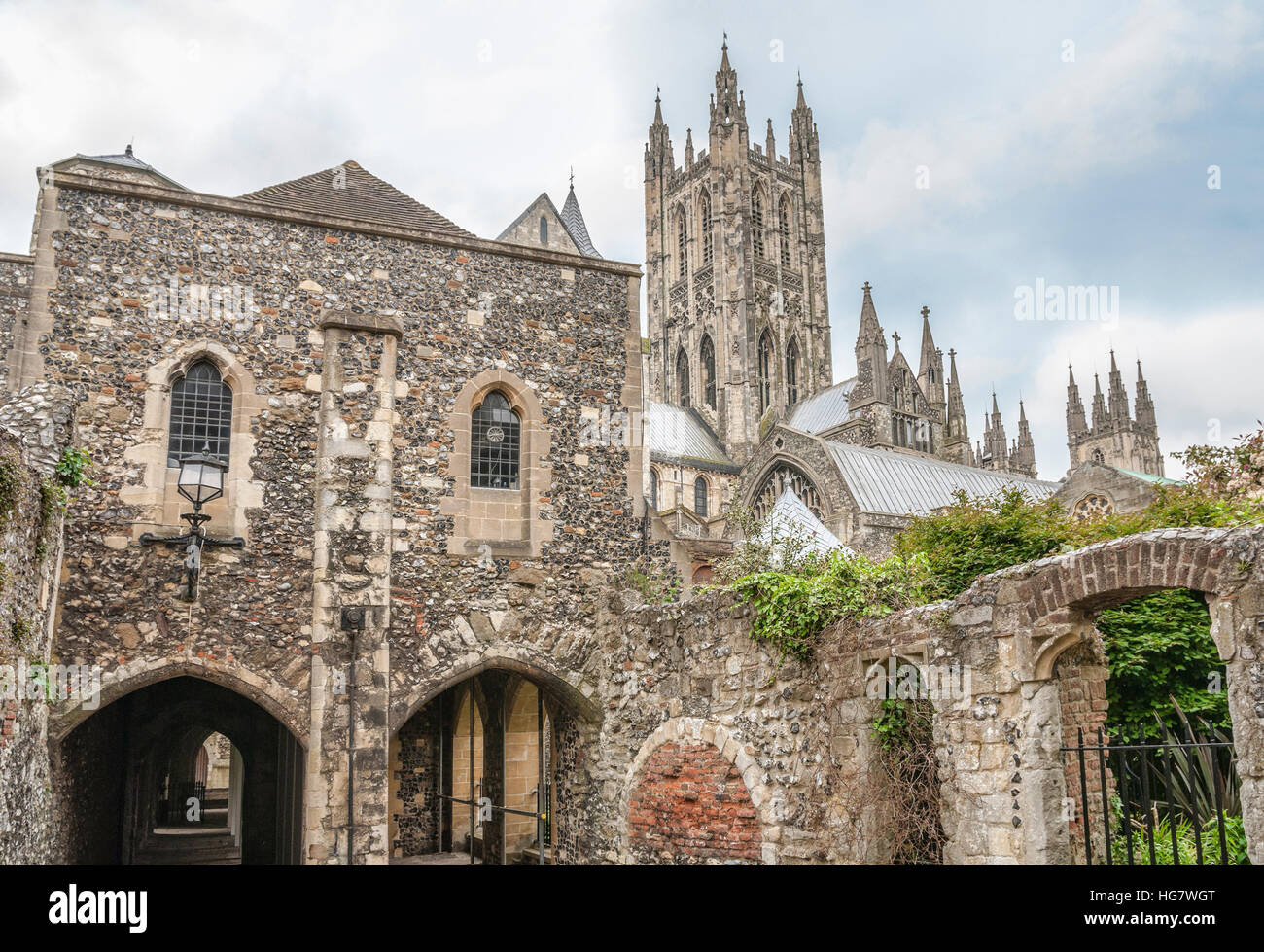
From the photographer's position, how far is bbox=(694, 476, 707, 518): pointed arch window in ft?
169

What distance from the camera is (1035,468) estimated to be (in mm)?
68188

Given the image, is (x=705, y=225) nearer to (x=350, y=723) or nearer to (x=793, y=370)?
(x=793, y=370)

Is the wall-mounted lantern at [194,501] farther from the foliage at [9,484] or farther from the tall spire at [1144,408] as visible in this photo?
the tall spire at [1144,408]

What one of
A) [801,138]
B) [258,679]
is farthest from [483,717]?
[801,138]

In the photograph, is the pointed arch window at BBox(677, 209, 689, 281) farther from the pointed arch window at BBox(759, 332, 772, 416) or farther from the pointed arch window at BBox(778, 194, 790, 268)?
the pointed arch window at BBox(759, 332, 772, 416)

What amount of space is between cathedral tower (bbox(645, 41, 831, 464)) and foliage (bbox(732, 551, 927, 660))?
48.4 m

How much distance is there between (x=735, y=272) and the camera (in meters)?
61.0

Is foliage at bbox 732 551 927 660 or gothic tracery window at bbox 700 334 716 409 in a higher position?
gothic tracery window at bbox 700 334 716 409

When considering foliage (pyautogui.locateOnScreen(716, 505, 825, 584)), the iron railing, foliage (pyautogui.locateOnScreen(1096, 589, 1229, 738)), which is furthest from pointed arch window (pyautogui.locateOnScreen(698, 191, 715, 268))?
the iron railing

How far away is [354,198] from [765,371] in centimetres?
4910

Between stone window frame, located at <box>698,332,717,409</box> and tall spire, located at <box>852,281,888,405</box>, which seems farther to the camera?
stone window frame, located at <box>698,332,717,409</box>

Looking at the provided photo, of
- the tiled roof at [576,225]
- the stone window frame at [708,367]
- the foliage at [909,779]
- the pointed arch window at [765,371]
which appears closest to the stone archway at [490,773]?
the foliage at [909,779]

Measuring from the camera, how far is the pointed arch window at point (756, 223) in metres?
62.9
